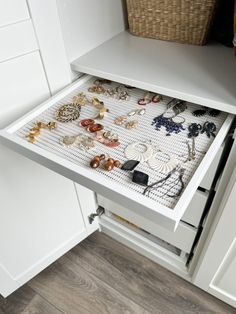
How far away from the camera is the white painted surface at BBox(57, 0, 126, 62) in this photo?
0.69 metres

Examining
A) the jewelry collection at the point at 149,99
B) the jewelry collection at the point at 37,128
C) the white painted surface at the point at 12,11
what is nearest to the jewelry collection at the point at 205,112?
the jewelry collection at the point at 149,99

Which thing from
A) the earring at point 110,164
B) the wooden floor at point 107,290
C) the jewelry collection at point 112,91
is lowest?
the wooden floor at point 107,290

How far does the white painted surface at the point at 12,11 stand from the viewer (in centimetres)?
55

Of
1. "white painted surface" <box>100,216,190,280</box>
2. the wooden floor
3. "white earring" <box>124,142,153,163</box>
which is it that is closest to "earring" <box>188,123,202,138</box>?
"white earring" <box>124,142,153,163</box>

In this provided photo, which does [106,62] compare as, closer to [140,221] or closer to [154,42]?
[154,42]

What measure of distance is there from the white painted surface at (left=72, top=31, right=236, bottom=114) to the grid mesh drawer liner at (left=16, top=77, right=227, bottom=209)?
0.06 meters

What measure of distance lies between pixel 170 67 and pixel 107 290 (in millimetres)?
870

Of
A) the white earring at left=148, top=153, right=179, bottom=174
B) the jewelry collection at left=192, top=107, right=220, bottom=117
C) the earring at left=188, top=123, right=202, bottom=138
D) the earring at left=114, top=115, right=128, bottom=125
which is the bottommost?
the white earring at left=148, top=153, right=179, bottom=174

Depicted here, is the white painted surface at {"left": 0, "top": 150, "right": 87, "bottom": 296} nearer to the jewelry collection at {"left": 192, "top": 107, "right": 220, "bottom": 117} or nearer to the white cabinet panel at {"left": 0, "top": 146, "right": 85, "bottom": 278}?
the white cabinet panel at {"left": 0, "top": 146, "right": 85, "bottom": 278}

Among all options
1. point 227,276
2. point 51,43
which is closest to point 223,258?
point 227,276

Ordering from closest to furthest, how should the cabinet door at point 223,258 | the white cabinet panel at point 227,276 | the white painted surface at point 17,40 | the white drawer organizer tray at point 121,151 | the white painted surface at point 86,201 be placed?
1. the white drawer organizer tray at point 121,151
2. the white painted surface at point 17,40
3. the cabinet door at point 223,258
4. the white cabinet panel at point 227,276
5. the white painted surface at point 86,201

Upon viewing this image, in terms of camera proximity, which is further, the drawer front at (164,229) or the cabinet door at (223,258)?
the drawer front at (164,229)

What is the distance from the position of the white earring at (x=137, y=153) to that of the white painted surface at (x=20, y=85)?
0.30 metres

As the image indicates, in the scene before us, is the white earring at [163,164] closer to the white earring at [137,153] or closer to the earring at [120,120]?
the white earring at [137,153]
